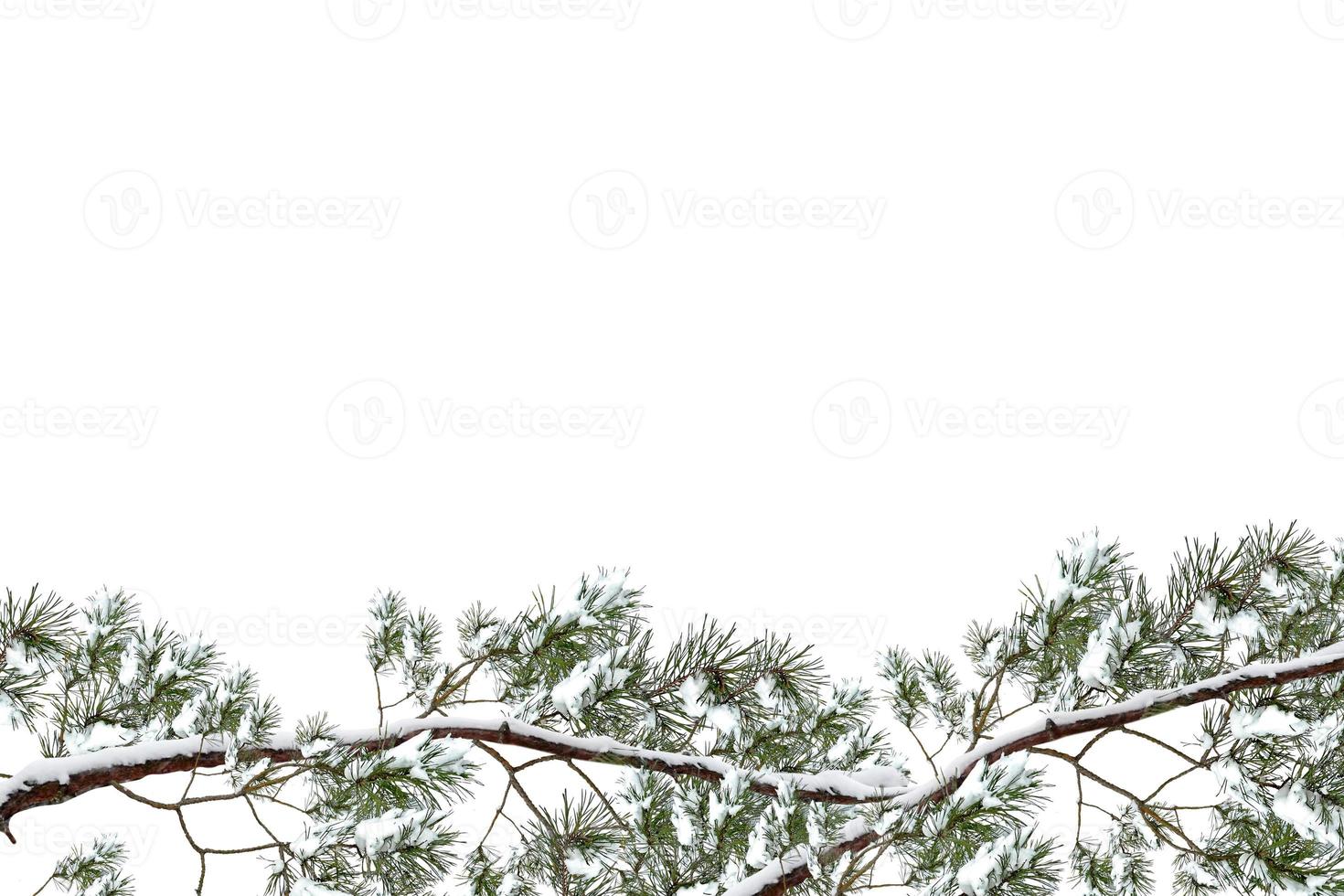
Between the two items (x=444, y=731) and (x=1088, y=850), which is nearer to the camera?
(x=444, y=731)

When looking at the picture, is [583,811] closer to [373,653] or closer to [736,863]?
[736,863]

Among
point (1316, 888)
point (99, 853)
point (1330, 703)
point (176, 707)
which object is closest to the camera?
point (1316, 888)

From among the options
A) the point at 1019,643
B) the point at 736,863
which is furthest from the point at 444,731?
the point at 1019,643

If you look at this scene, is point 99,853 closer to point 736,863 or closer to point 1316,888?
point 736,863

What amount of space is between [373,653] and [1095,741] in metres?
1.26

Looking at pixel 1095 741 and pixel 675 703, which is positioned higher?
pixel 675 703

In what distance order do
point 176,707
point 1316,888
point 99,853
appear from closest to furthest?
point 1316,888 → point 176,707 → point 99,853

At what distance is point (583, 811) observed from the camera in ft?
6.07

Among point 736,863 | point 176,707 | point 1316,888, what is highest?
point 176,707

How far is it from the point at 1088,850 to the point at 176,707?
5.50 feet

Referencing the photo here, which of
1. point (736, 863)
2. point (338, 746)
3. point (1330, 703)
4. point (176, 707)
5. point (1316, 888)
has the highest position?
point (176, 707)

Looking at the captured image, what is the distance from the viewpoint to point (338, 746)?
5.76 ft

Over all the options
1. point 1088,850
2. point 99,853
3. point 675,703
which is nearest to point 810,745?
point 675,703

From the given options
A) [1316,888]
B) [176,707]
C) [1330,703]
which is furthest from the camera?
[176,707]
